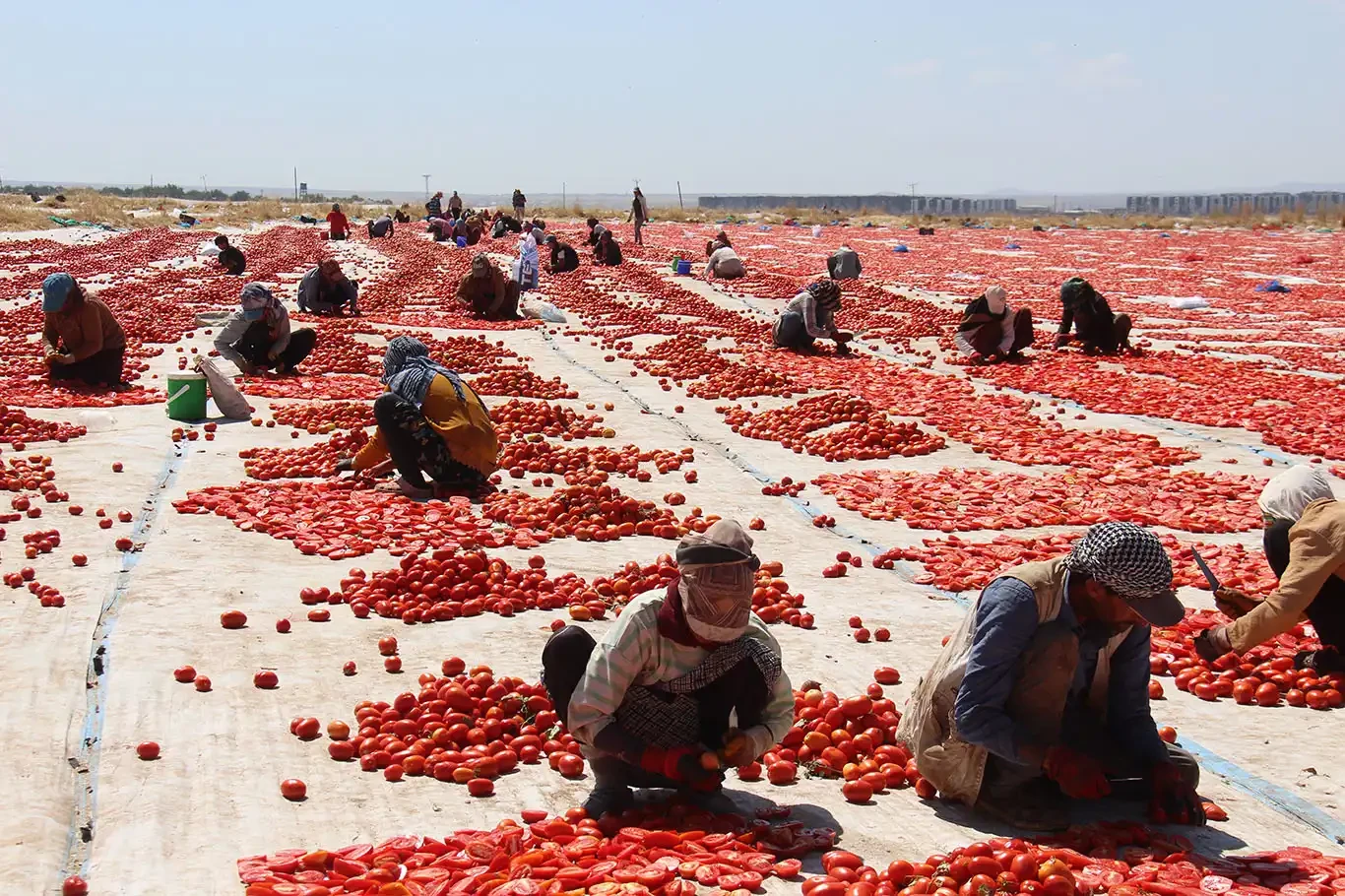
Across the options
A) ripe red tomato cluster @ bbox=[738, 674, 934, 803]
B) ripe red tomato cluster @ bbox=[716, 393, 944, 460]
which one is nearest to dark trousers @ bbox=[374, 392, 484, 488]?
ripe red tomato cluster @ bbox=[716, 393, 944, 460]

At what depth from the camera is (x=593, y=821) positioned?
15.9 ft

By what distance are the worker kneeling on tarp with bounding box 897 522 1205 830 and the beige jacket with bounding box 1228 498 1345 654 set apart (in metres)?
1.28

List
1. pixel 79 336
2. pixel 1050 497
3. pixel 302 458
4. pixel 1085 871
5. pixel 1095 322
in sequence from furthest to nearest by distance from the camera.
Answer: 1. pixel 1095 322
2. pixel 79 336
3. pixel 302 458
4. pixel 1050 497
5. pixel 1085 871

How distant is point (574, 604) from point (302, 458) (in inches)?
185

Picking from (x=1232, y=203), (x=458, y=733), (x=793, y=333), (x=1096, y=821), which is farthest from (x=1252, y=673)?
(x=1232, y=203)

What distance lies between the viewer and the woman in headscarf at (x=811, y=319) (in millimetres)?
19172

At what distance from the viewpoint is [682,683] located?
487 centimetres

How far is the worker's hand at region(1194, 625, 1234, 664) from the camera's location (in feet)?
20.5

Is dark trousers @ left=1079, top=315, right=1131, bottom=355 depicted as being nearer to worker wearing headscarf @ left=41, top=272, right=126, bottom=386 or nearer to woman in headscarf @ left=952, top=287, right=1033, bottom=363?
woman in headscarf @ left=952, top=287, right=1033, bottom=363

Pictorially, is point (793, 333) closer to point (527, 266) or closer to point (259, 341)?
point (259, 341)

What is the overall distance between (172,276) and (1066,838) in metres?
30.4

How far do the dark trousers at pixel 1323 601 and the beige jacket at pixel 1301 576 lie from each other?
7.0 inches

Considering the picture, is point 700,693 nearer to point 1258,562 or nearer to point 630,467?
point 1258,562

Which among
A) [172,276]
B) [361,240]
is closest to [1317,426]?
[172,276]
